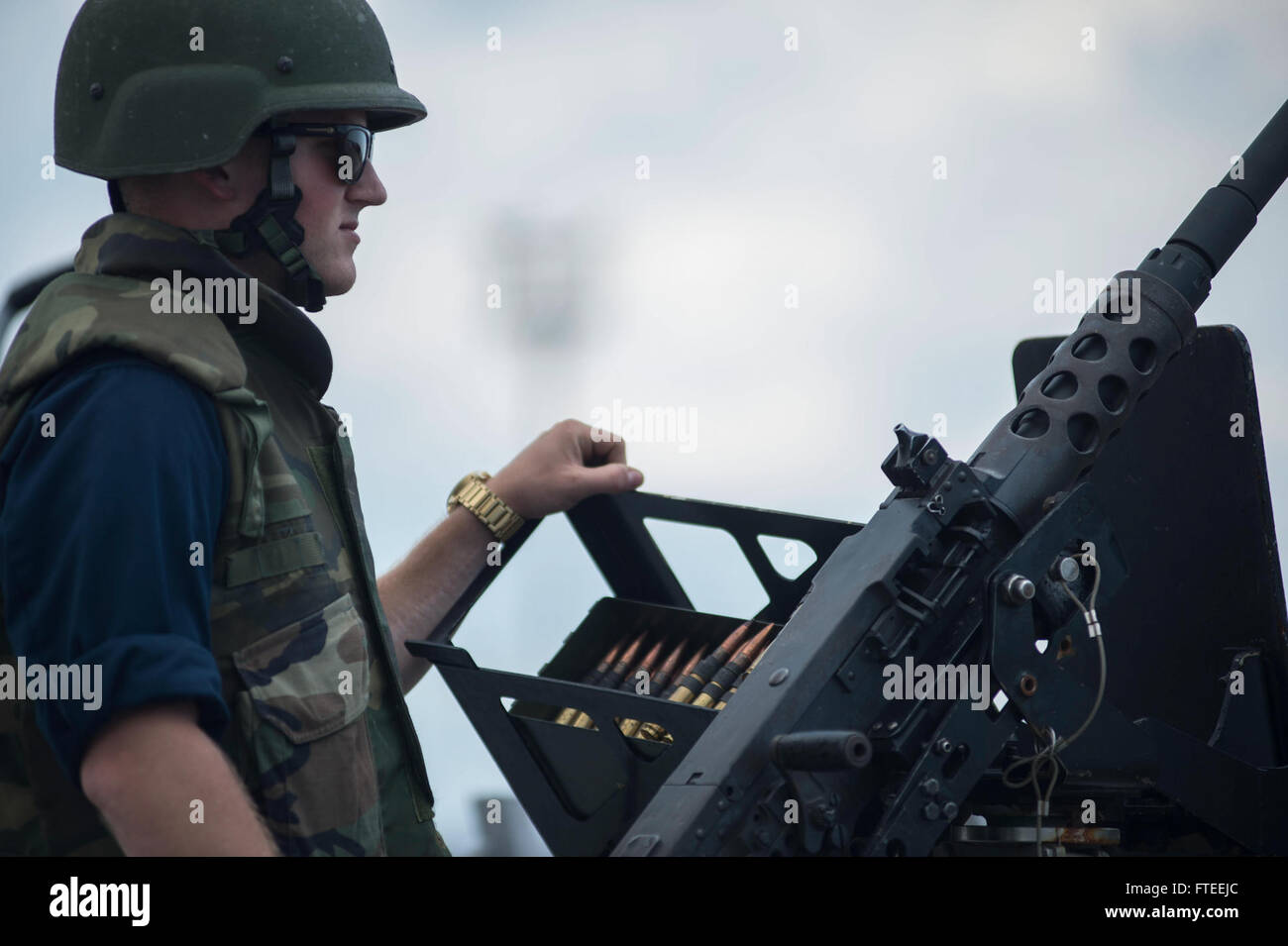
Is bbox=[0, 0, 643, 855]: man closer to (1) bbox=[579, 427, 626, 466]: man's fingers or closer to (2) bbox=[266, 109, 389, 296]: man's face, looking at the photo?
(2) bbox=[266, 109, 389, 296]: man's face

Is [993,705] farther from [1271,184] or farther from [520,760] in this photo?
[1271,184]

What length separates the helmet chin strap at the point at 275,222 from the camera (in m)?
2.72

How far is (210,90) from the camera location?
2.75m

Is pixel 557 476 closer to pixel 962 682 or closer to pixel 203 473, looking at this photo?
pixel 962 682

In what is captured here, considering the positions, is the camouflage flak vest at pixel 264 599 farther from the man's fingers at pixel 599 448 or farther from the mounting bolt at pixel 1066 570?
the mounting bolt at pixel 1066 570

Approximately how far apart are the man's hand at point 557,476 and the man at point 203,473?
0.78m

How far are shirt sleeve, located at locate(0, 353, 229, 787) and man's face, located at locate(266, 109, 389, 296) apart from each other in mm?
623

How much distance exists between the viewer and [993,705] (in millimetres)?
3045

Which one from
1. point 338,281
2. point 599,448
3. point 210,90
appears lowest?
point 599,448

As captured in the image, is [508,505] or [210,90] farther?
[508,505]

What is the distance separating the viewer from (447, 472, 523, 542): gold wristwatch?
11.8 ft

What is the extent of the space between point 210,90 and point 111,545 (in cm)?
106

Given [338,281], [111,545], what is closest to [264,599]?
[111,545]

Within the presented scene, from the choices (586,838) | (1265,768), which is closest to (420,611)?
(586,838)
